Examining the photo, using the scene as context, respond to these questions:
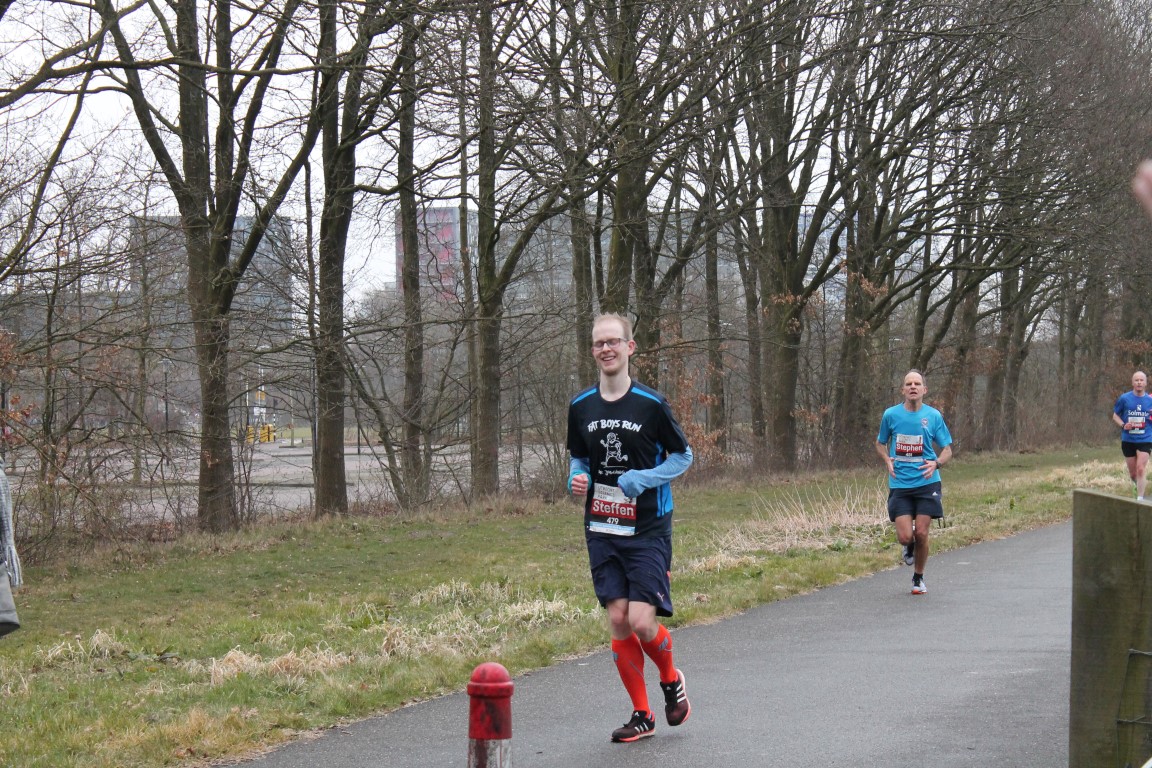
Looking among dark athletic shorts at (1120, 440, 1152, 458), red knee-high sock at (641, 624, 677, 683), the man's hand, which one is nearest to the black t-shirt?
red knee-high sock at (641, 624, 677, 683)

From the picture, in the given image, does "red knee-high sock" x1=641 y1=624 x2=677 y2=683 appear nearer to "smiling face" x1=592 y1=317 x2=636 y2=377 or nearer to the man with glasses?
the man with glasses

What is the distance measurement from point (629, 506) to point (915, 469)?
590 centimetres

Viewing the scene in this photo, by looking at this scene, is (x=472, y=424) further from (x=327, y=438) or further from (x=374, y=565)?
(x=374, y=565)

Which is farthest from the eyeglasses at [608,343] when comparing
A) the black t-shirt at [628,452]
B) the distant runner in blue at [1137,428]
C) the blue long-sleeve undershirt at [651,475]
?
the distant runner in blue at [1137,428]

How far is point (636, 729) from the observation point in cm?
606

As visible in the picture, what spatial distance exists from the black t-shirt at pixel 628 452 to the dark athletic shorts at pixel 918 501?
5.61m

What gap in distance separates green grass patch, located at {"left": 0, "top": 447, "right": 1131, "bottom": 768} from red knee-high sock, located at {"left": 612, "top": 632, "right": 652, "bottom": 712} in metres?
1.61

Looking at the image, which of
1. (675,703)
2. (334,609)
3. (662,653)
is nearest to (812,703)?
(675,703)

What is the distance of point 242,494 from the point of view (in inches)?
865

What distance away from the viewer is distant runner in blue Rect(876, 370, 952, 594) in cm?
1100

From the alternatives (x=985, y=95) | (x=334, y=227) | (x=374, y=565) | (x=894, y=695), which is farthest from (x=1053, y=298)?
(x=894, y=695)

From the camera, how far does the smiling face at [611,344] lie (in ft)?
19.5

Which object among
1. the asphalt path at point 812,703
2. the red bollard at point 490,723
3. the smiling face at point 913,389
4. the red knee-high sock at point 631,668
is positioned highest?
the smiling face at point 913,389

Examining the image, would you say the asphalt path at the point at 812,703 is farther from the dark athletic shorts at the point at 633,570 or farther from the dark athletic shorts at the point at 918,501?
the dark athletic shorts at the point at 918,501
